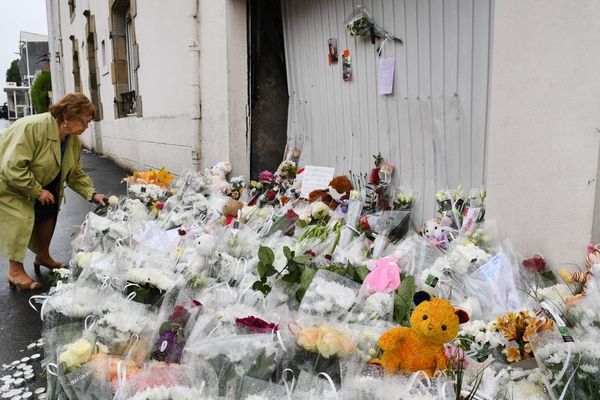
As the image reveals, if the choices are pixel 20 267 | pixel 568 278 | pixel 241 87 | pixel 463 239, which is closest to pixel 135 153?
pixel 241 87

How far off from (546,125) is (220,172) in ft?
12.0

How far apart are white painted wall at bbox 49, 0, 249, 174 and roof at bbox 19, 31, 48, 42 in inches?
2284

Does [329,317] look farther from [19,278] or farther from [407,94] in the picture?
[19,278]

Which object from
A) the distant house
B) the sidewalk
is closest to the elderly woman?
the sidewalk

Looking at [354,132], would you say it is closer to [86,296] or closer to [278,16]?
[278,16]

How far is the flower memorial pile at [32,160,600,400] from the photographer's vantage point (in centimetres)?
153

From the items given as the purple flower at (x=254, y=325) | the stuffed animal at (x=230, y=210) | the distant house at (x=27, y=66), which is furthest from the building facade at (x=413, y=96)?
the distant house at (x=27, y=66)

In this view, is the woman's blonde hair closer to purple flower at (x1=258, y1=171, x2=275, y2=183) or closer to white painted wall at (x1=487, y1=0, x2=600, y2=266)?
purple flower at (x1=258, y1=171, x2=275, y2=183)

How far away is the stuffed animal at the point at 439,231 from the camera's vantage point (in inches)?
111

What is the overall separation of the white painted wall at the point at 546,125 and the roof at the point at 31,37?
66948 millimetres

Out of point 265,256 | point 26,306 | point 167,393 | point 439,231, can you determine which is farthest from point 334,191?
point 167,393

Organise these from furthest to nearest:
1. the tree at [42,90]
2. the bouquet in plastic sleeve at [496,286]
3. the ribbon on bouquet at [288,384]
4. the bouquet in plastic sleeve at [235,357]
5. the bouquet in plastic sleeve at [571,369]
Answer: the tree at [42,90]
the bouquet in plastic sleeve at [496,286]
the bouquet in plastic sleeve at [235,357]
the ribbon on bouquet at [288,384]
the bouquet in plastic sleeve at [571,369]

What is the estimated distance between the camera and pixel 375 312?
201 centimetres

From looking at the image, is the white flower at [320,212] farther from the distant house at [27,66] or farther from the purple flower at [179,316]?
the distant house at [27,66]
